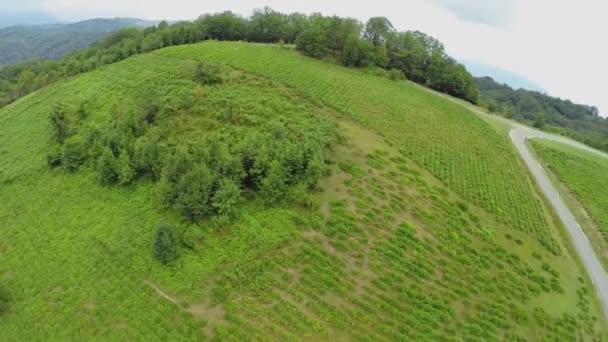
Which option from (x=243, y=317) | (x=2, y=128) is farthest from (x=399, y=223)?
(x=2, y=128)

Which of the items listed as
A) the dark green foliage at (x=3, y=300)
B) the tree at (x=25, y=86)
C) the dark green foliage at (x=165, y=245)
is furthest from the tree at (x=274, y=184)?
the tree at (x=25, y=86)

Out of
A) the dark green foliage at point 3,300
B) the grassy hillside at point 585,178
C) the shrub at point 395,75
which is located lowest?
the dark green foliage at point 3,300

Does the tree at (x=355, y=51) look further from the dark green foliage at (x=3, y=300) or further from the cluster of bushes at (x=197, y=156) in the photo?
the dark green foliage at (x=3, y=300)

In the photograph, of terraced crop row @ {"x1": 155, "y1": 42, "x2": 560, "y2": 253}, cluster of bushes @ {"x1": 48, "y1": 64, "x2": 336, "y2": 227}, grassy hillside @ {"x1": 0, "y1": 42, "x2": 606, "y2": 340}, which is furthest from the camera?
terraced crop row @ {"x1": 155, "y1": 42, "x2": 560, "y2": 253}

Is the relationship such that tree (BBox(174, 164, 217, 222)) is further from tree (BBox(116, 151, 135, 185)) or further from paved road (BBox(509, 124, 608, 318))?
paved road (BBox(509, 124, 608, 318))

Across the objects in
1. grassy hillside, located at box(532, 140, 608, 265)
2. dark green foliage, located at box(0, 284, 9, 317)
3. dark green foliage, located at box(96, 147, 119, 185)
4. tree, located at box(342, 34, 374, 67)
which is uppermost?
tree, located at box(342, 34, 374, 67)

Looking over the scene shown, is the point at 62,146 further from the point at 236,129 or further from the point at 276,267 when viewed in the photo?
the point at 276,267

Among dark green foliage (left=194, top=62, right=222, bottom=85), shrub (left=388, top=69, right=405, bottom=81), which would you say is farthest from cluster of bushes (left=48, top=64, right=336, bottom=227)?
shrub (left=388, top=69, right=405, bottom=81)

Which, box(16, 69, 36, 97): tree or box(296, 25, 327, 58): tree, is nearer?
box(296, 25, 327, 58): tree
